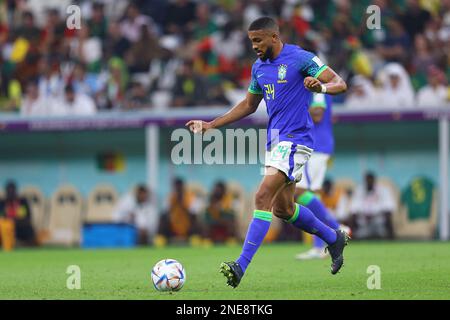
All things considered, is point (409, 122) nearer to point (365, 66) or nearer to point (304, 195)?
point (365, 66)

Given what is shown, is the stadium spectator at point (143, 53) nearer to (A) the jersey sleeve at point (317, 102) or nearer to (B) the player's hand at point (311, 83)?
(A) the jersey sleeve at point (317, 102)

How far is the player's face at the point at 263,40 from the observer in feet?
30.3

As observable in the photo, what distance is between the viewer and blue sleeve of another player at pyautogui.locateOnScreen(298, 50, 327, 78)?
931 cm

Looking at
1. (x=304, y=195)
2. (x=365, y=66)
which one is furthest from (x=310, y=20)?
(x=304, y=195)

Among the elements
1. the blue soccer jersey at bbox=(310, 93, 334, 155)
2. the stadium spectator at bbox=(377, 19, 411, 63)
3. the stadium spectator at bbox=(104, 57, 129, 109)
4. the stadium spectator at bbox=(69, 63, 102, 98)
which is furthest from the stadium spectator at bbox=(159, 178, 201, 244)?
the blue soccer jersey at bbox=(310, 93, 334, 155)

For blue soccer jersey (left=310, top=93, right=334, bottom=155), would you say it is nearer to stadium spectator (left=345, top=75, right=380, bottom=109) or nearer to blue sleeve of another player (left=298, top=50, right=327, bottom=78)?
blue sleeve of another player (left=298, top=50, right=327, bottom=78)

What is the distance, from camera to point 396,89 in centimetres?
1884

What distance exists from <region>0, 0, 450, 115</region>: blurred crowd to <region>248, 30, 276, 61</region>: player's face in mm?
9711

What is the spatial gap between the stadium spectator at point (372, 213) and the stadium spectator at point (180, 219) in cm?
312

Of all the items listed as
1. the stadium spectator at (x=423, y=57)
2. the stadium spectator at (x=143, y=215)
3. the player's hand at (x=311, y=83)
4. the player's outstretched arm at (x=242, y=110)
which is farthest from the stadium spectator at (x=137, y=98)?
the player's hand at (x=311, y=83)

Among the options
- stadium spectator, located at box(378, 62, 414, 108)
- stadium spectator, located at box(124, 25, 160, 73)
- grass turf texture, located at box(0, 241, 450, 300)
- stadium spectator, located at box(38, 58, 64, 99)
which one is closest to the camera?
grass turf texture, located at box(0, 241, 450, 300)

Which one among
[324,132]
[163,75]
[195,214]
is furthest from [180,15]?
[324,132]

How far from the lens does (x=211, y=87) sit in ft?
66.3
